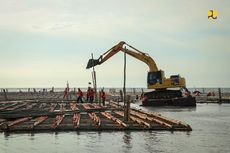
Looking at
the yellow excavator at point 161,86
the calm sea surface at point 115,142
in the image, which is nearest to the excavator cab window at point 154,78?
the yellow excavator at point 161,86

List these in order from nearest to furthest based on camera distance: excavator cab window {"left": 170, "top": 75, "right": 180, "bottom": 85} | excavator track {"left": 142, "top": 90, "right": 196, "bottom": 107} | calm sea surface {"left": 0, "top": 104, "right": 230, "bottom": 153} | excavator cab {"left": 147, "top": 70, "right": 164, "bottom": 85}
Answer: calm sea surface {"left": 0, "top": 104, "right": 230, "bottom": 153}, excavator track {"left": 142, "top": 90, "right": 196, "bottom": 107}, excavator cab window {"left": 170, "top": 75, "right": 180, "bottom": 85}, excavator cab {"left": 147, "top": 70, "right": 164, "bottom": 85}

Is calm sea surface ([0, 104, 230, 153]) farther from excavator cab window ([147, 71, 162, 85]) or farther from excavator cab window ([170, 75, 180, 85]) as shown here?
excavator cab window ([147, 71, 162, 85])

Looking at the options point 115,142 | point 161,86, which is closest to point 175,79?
point 161,86

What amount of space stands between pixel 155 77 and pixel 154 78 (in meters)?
0.16

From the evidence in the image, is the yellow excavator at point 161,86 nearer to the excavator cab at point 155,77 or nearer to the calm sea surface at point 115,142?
the excavator cab at point 155,77

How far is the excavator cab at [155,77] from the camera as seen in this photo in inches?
1800

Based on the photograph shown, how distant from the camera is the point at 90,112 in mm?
28594

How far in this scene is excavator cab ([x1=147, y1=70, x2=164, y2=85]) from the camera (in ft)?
150

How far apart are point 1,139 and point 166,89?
3223 cm

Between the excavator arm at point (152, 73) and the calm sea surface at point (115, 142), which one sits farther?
the excavator arm at point (152, 73)

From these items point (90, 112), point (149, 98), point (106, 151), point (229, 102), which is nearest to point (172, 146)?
point (106, 151)

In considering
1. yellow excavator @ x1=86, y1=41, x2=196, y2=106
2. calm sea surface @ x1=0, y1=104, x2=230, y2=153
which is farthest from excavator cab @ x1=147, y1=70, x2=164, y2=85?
calm sea surface @ x1=0, y1=104, x2=230, y2=153

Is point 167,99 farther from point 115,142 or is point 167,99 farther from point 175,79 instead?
point 115,142

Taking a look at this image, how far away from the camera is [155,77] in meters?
46.1
